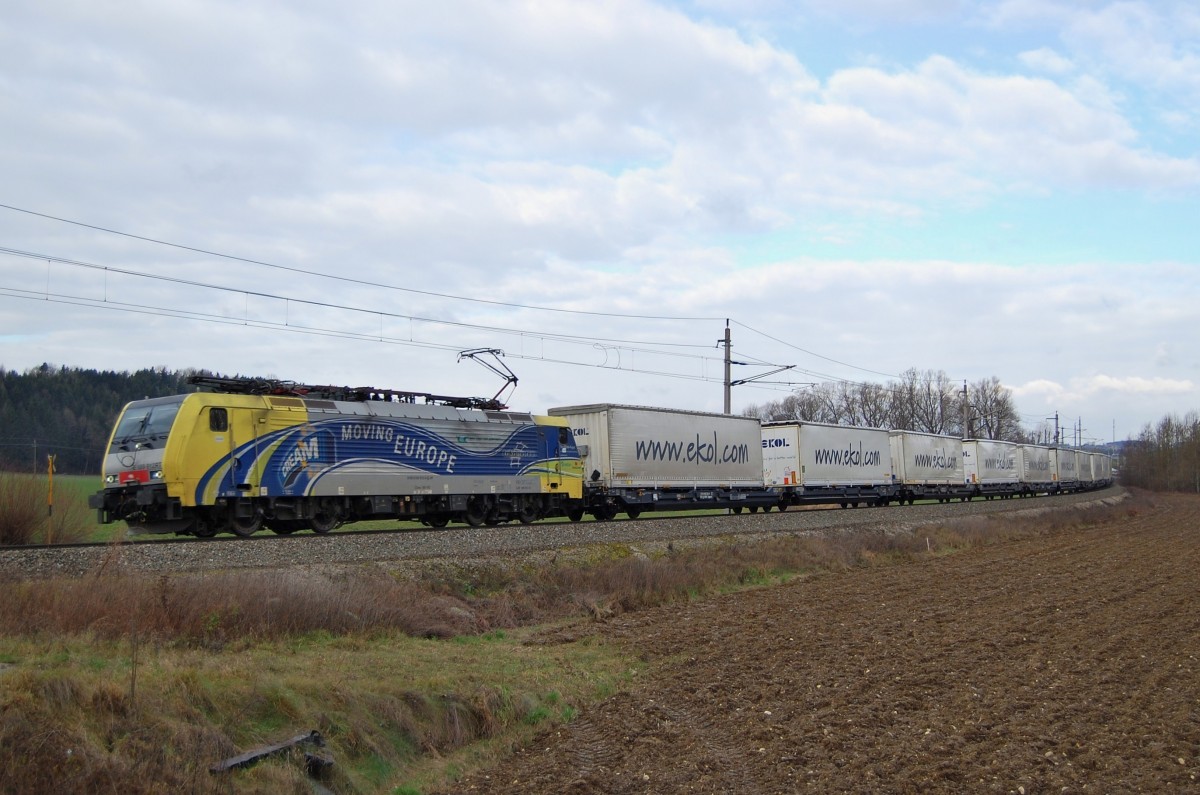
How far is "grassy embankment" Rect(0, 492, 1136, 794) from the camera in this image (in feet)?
22.4

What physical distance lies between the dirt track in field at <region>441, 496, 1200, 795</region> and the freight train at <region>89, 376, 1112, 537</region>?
843 centimetres

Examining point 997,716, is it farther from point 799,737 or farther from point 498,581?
point 498,581

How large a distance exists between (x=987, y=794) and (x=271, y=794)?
5278 millimetres

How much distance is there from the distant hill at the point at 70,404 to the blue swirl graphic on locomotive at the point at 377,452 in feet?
92.9

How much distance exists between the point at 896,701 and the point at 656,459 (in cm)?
2078

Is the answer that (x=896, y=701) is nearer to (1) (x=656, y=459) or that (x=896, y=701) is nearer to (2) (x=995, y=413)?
(1) (x=656, y=459)

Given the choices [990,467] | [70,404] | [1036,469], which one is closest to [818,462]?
[990,467]

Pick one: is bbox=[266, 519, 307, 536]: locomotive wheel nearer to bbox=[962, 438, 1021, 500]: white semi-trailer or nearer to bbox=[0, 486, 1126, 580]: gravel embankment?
bbox=[0, 486, 1126, 580]: gravel embankment

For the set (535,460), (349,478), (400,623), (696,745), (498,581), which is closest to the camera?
(696,745)

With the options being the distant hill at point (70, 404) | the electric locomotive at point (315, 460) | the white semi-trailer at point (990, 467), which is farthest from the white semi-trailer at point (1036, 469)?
the distant hill at point (70, 404)

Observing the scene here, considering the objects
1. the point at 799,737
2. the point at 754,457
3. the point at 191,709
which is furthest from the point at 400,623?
the point at 754,457

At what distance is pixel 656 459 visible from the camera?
30516 mm

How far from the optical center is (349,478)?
21406mm

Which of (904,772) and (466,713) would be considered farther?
(466,713)
